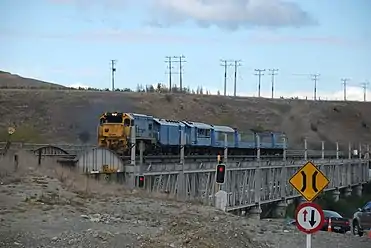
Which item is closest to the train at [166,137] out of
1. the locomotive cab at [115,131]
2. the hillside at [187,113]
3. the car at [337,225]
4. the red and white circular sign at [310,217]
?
the locomotive cab at [115,131]

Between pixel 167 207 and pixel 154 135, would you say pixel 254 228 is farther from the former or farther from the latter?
pixel 154 135

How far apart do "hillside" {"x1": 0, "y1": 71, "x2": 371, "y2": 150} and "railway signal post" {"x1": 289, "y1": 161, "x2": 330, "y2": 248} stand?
216ft

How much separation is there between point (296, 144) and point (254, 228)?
76.2 meters

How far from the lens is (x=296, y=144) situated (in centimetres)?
9944

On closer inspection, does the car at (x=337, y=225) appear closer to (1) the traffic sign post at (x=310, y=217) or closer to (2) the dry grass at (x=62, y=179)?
(2) the dry grass at (x=62, y=179)

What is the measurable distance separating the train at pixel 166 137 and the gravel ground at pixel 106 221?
724 centimetres

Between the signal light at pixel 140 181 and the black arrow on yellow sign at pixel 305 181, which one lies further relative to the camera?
the signal light at pixel 140 181

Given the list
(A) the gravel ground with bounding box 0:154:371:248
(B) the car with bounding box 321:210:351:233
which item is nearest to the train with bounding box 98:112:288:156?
(A) the gravel ground with bounding box 0:154:371:248

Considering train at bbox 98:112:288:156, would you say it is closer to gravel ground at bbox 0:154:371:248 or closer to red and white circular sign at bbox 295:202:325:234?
gravel ground at bbox 0:154:371:248

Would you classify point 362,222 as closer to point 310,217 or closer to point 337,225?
point 337,225

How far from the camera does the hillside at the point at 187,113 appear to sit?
10562cm

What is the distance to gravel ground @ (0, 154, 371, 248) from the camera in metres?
17.7

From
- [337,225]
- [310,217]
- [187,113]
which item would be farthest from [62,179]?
[187,113]

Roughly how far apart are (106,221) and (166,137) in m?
30.5
